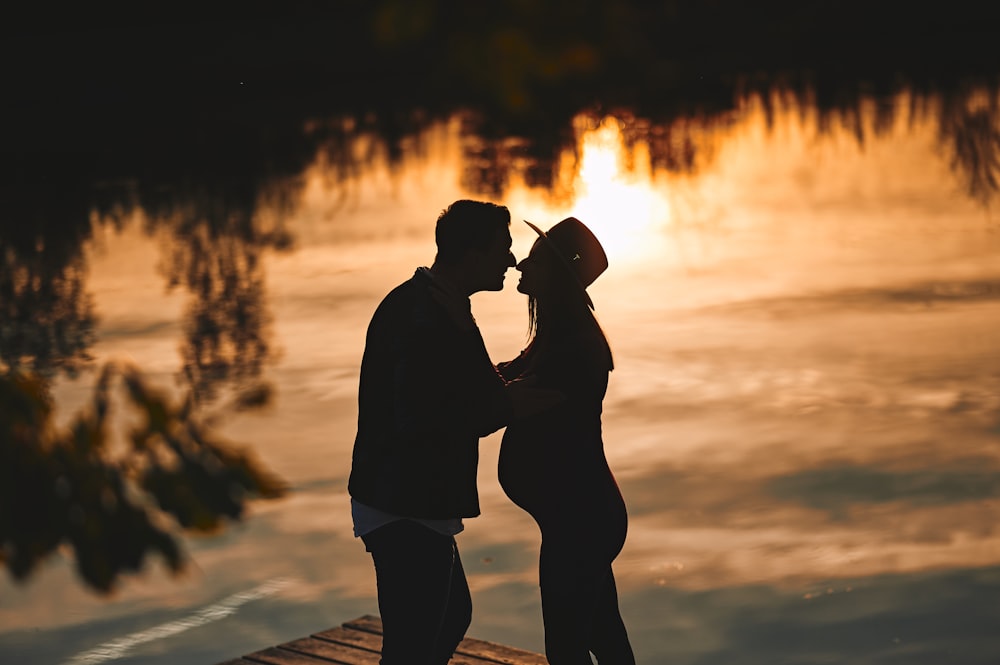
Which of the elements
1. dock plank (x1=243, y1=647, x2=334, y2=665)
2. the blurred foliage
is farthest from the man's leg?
dock plank (x1=243, y1=647, x2=334, y2=665)

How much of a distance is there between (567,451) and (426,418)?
0.56 metres

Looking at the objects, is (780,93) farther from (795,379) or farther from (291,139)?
(795,379)

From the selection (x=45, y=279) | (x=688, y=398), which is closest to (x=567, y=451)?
(x=688, y=398)

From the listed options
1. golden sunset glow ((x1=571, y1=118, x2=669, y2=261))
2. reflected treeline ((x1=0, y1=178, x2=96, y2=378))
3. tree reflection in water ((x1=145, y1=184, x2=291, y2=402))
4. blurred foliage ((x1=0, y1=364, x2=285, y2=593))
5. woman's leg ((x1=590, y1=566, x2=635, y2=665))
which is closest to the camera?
blurred foliage ((x1=0, y1=364, x2=285, y2=593))

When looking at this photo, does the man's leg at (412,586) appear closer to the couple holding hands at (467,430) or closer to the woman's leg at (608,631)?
the couple holding hands at (467,430)

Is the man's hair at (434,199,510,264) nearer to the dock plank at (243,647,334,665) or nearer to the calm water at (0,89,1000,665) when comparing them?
the calm water at (0,89,1000,665)

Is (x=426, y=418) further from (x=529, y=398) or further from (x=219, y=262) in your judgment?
(x=219, y=262)

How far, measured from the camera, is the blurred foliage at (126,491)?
84.7 inches

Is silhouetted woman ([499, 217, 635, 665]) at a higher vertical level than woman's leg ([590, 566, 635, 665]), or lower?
higher

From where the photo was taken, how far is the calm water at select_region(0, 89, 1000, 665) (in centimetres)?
839

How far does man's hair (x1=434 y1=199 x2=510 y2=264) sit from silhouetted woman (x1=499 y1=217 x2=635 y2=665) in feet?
1.12

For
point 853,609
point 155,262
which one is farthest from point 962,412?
point 155,262

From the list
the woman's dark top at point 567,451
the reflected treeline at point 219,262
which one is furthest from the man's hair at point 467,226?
the reflected treeline at point 219,262

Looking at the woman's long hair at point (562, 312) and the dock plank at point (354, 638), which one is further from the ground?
the woman's long hair at point (562, 312)
